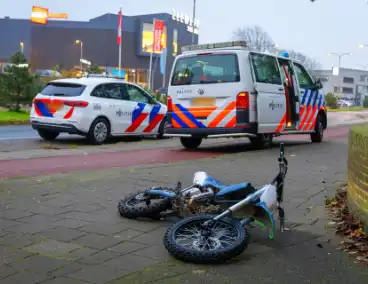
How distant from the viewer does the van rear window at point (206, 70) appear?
1063cm

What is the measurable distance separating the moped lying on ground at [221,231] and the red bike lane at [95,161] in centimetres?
428

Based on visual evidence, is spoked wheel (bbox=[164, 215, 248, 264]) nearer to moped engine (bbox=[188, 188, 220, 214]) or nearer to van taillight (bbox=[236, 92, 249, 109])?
moped engine (bbox=[188, 188, 220, 214])

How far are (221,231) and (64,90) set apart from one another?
975 cm

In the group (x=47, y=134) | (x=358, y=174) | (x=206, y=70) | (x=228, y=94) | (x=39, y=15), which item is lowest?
(x=47, y=134)

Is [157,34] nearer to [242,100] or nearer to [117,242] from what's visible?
[242,100]

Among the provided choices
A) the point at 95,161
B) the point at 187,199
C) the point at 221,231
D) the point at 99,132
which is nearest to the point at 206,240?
the point at 221,231

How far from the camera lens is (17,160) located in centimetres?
960

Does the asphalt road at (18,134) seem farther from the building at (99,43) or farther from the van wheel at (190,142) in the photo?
the building at (99,43)

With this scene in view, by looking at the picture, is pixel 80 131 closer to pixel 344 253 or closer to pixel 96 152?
pixel 96 152

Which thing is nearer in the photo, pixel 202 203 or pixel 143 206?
pixel 202 203

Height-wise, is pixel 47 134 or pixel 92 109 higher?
pixel 92 109

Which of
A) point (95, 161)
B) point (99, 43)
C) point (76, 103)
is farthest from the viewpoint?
point (99, 43)

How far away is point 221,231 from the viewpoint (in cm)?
416

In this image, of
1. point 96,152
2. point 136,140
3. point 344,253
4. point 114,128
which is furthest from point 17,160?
point 344,253
